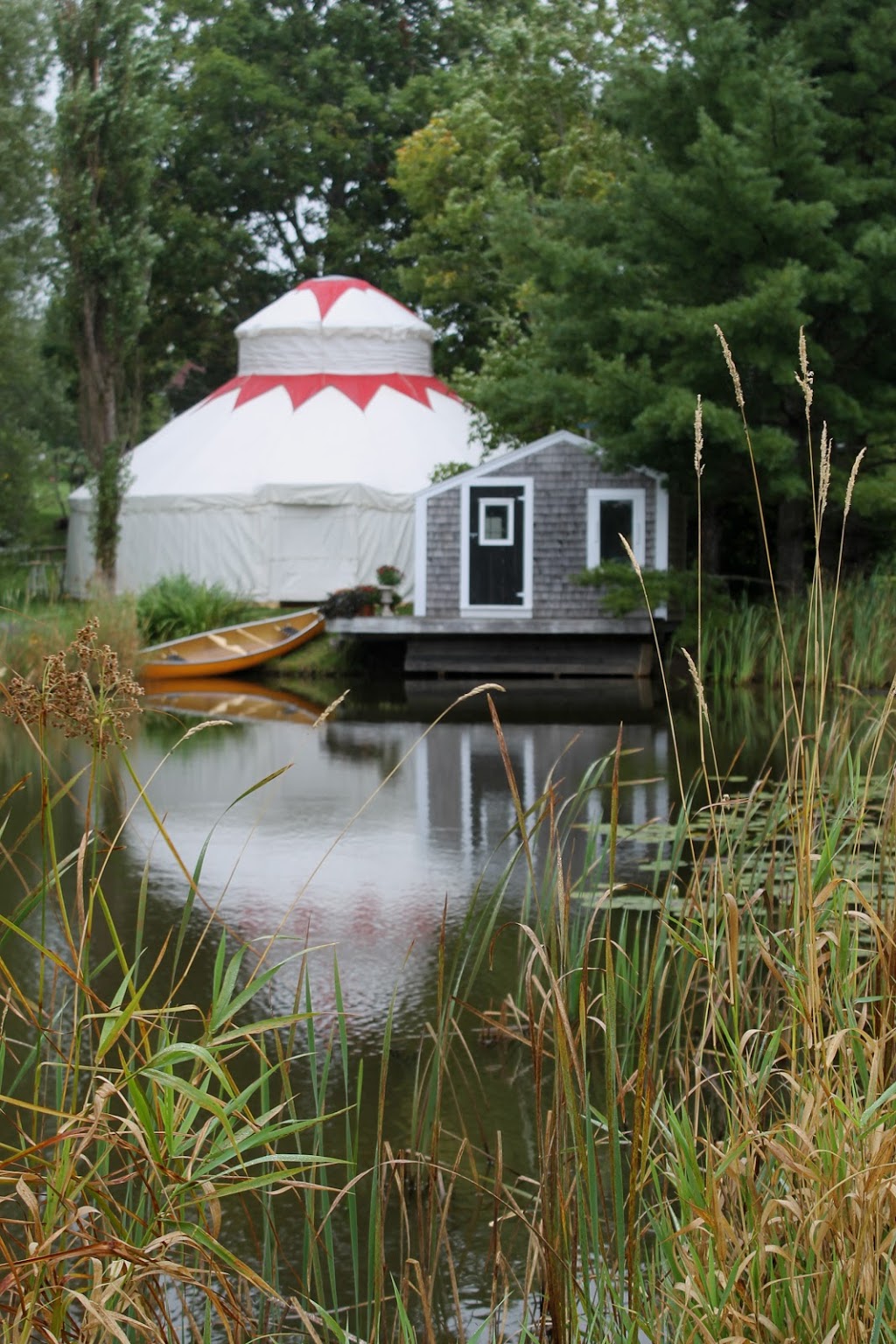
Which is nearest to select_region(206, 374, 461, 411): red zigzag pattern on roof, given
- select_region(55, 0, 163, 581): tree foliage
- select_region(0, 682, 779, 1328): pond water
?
select_region(55, 0, 163, 581): tree foliage

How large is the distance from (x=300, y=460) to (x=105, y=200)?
4.41m

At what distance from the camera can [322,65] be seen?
28.8 m

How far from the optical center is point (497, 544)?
17.9 meters

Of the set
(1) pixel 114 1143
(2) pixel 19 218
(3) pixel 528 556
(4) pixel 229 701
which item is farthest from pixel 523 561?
(1) pixel 114 1143

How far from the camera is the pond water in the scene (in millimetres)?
3840

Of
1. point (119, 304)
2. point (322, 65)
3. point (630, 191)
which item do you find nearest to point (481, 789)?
point (630, 191)

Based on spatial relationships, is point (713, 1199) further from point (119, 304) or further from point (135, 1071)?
point (119, 304)

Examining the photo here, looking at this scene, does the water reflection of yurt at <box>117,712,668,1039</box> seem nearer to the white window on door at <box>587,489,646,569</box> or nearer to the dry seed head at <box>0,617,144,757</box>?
the dry seed head at <box>0,617,144,757</box>

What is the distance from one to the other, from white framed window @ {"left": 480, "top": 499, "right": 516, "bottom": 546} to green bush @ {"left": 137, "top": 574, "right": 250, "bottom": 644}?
357cm

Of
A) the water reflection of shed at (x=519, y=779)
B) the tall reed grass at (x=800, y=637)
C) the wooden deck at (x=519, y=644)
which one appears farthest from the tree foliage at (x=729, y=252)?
the water reflection of shed at (x=519, y=779)

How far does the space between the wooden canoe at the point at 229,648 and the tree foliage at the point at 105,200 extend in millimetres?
3891

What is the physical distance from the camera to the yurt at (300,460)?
2156cm

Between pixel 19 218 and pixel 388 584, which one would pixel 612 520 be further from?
pixel 19 218

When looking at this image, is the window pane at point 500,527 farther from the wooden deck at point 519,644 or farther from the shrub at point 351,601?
the shrub at point 351,601
